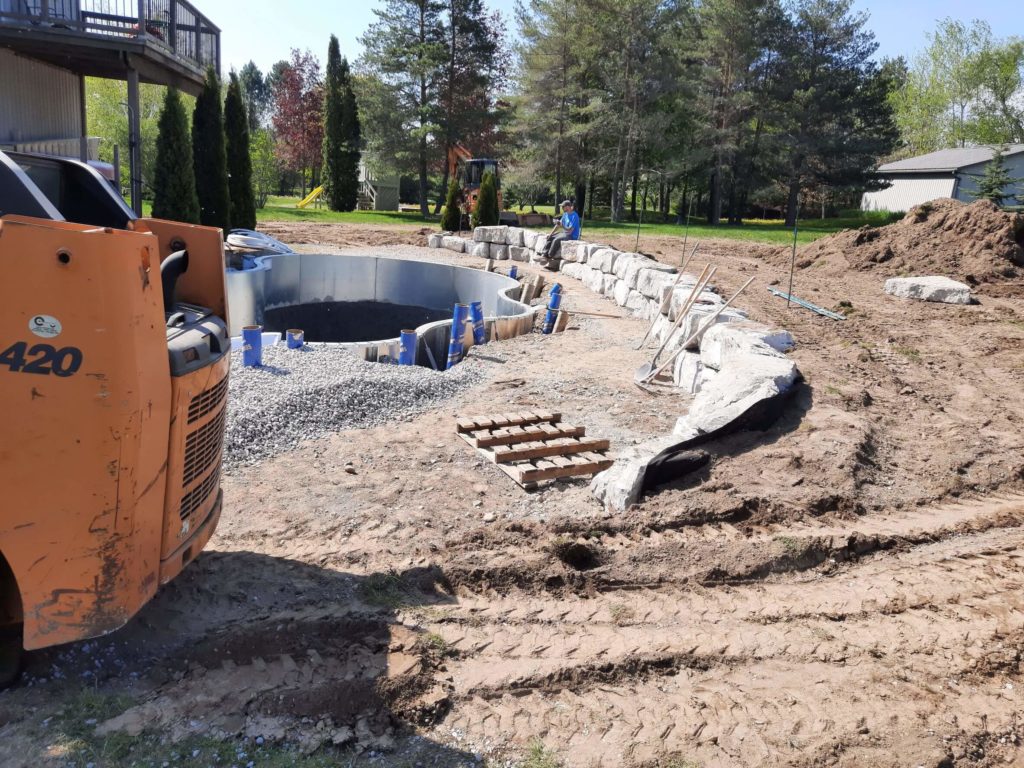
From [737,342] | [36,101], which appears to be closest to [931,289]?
[737,342]

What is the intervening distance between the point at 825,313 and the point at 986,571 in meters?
7.71

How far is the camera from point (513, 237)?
22.8 metres

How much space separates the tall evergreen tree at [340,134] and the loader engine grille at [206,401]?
35.7m

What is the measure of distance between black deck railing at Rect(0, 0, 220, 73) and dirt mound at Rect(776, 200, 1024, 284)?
13.7 metres

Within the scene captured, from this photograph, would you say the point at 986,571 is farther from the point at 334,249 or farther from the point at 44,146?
the point at 334,249

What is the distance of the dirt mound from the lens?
1538 cm

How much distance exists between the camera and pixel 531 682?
12.3ft

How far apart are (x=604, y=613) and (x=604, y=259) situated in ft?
44.2

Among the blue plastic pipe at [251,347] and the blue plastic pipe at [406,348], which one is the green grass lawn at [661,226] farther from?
the blue plastic pipe at [251,347]

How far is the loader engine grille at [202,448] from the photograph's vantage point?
10.9 feet

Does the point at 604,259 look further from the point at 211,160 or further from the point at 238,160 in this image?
the point at 238,160

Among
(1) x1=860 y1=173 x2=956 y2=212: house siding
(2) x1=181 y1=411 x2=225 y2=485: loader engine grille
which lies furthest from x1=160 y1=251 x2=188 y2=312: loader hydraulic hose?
(1) x1=860 y1=173 x2=956 y2=212: house siding

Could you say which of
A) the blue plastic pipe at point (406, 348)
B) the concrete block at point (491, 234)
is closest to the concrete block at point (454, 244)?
the concrete block at point (491, 234)

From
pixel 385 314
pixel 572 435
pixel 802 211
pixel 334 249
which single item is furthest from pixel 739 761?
pixel 802 211
